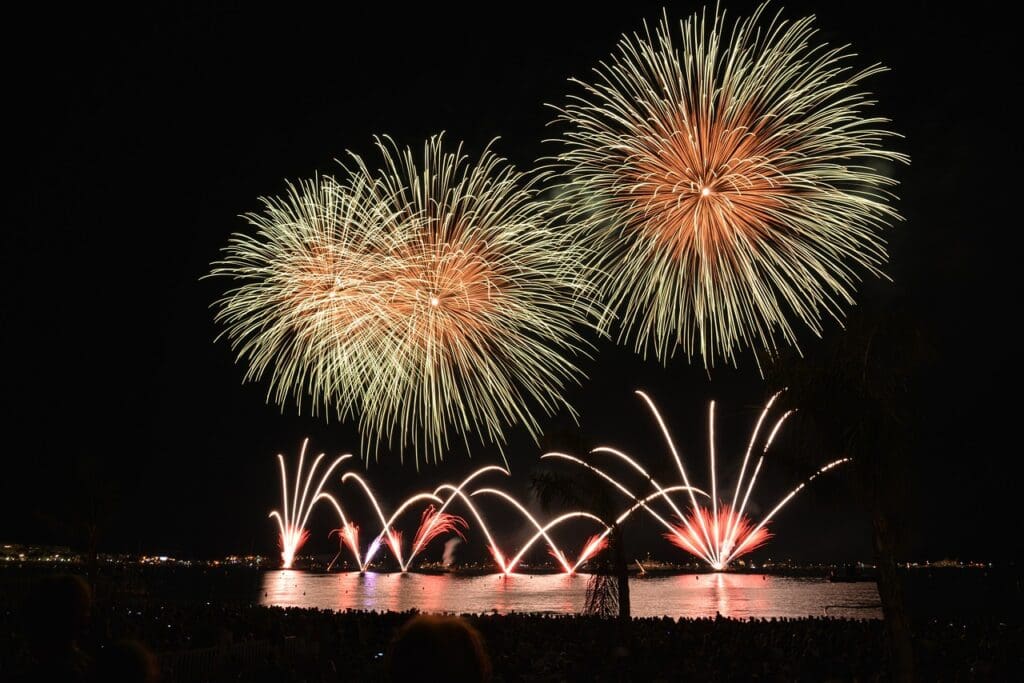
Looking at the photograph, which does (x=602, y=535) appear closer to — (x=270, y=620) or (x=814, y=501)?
(x=814, y=501)

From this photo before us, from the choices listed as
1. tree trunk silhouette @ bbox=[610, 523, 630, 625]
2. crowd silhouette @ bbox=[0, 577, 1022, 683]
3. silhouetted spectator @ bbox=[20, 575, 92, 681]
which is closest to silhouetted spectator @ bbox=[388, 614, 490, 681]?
silhouetted spectator @ bbox=[20, 575, 92, 681]

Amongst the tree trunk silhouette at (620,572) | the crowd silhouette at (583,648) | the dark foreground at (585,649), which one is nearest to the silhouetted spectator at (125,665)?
the crowd silhouette at (583,648)

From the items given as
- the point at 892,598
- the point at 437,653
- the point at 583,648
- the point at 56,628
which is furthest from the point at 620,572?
the point at 437,653

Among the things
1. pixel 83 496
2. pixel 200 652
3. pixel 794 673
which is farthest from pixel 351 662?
pixel 83 496

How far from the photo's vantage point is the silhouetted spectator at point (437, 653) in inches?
90.0

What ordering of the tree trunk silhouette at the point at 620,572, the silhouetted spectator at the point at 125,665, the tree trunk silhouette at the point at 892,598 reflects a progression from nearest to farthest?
the silhouetted spectator at the point at 125,665
the tree trunk silhouette at the point at 892,598
the tree trunk silhouette at the point at 620,572

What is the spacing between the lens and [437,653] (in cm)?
229

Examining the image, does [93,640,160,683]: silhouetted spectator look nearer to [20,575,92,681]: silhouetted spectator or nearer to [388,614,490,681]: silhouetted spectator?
[20,575,92,681]: silhouetted spectator

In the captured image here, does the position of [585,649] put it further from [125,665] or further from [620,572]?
[125,665]

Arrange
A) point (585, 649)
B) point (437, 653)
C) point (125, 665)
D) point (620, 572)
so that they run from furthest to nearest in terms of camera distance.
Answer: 1. point (620, 572)
2. point (585, 649)
3. point (125, 665)
4. point (437, 653)

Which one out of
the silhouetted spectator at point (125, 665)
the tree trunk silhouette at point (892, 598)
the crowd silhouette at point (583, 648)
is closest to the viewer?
the silhouetted spectator at point (125, 665)

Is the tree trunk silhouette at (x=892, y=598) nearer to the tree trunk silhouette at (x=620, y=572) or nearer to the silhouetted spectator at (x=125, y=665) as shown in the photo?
the tree trunk silhouette at (x=620, y=572)

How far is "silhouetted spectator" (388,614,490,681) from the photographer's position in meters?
2.29

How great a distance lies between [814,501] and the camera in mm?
13430
